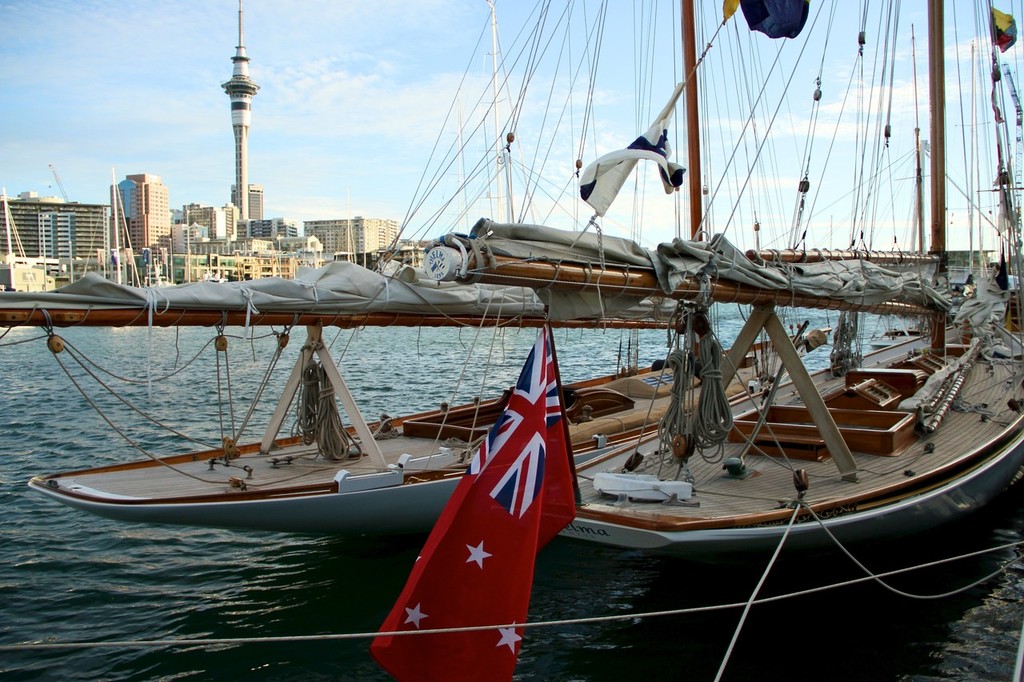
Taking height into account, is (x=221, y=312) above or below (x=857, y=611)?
above

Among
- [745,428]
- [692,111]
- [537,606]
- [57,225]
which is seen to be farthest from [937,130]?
[57,225]

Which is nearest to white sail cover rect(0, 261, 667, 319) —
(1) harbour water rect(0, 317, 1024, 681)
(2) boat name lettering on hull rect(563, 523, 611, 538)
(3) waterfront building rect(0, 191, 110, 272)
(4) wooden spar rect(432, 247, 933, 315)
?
(4) wooden spar rect(432, 247, 933, 315)

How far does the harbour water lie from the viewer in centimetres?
791

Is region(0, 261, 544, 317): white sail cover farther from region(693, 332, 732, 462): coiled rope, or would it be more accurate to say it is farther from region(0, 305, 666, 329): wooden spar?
region(693, 332, 732, 462): coiled rope

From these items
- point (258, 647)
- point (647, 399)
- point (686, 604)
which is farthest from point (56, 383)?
point (686, 604)

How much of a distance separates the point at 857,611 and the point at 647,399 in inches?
320

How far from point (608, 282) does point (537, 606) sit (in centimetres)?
412

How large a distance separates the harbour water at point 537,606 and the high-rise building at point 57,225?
16902 centimetres

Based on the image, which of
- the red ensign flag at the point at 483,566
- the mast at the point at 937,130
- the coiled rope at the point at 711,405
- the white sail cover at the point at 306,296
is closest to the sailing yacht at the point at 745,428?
the coiled rope at the point at 711,405

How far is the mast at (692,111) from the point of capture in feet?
42.9

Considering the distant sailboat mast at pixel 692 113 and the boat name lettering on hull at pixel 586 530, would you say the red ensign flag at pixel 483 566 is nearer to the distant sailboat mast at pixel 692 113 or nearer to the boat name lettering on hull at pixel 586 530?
the boat name lettering on hull at pixel 586 530

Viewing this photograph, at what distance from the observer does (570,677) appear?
776 cm

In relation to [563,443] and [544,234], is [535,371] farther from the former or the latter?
[544,234]

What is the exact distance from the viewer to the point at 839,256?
1473cm
